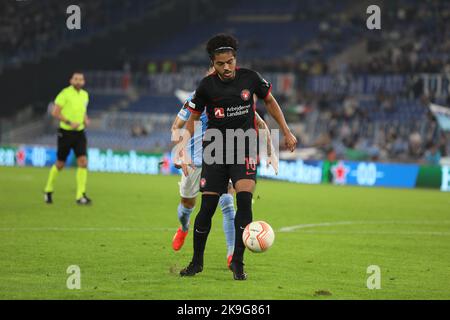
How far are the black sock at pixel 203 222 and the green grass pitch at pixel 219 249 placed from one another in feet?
0.85

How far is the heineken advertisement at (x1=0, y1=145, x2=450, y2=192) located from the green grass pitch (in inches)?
215

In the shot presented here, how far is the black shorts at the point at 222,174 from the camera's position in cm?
966

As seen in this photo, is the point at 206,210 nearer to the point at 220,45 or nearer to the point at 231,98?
the point at 231,98

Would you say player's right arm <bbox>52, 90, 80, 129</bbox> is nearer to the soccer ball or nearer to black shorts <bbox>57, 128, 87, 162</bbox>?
black shorts <bbox>57, 128, 87, 162</bbox>

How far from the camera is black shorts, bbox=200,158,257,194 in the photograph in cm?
966

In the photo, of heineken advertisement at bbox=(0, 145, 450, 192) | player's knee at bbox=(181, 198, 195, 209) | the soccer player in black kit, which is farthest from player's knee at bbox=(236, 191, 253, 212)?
heineken advertisement at bbox=(0, 145, 450, 192)

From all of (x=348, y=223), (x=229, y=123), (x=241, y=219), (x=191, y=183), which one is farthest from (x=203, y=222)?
(x=348, y=223)

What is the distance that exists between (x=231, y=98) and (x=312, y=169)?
21.0 meters

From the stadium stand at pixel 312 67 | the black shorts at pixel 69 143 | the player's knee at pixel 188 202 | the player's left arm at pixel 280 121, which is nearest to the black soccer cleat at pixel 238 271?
the player's left arm at pixel 280 121

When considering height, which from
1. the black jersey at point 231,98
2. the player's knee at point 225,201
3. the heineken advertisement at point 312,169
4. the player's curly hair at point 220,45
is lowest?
the heineken advertisement at point 312,169

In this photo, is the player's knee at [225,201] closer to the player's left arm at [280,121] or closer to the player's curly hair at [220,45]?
the player's left arm at [280,121]

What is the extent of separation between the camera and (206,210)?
977 cm

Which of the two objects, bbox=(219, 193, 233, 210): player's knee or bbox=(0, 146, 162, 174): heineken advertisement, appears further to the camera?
bbox=(0, 146, 162, 174): heineken advertisement

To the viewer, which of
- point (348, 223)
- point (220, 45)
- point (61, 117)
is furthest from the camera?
point (61, 117)
